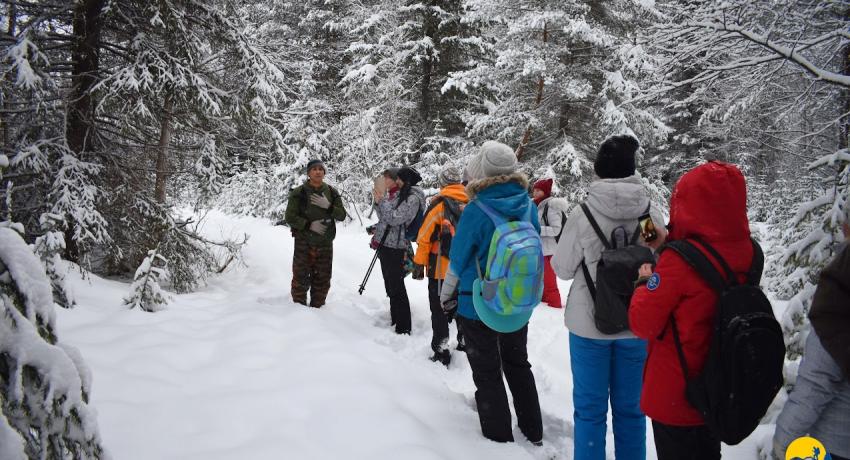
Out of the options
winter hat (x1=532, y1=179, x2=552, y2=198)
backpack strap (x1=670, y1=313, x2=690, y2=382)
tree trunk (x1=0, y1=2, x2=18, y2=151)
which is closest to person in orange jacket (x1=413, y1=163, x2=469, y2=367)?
backpack strap (x1=670, y1=313, x2=690, y2=382)

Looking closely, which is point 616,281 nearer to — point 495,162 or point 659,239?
point 659,239

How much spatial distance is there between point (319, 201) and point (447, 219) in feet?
7.30

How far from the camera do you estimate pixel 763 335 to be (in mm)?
Result: 1866

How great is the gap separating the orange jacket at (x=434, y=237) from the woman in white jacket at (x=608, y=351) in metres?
1.81

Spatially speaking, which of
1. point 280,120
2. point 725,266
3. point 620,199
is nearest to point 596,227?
point 620,199

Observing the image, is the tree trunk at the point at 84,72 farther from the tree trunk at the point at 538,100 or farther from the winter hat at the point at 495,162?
the tree trunk at the point at 538,100

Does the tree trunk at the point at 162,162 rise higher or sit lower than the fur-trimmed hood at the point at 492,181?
lower

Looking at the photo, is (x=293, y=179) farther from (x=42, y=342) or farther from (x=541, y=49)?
(x=42, y=342)

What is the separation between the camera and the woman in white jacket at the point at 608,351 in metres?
2.80

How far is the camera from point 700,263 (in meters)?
2.06

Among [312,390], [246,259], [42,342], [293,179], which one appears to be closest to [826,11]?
[312,390]

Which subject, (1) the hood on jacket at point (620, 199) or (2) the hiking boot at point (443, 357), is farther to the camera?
(2) the hiking boot at point (443, 357)

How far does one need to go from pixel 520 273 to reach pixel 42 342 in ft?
7.82

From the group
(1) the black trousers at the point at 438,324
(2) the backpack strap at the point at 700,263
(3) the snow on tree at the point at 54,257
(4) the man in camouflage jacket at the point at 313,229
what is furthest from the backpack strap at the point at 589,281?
(4) the man in camouflage jacket at the point at 313,229
